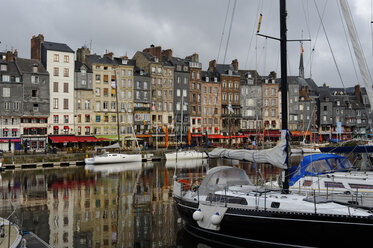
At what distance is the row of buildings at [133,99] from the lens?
215 ft

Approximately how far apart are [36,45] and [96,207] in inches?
2106

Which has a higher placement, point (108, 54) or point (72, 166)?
point (108, 54)

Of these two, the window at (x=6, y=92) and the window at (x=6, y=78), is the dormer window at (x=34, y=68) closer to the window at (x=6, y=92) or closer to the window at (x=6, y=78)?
the window at (x=6, y=78)

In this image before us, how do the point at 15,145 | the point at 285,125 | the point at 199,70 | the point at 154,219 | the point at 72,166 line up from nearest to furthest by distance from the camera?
the point at 285,125 < the point at 154,219 < the point at 72,166 < the point at 15,145 < the point at 199,70

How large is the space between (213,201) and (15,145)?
172 feet

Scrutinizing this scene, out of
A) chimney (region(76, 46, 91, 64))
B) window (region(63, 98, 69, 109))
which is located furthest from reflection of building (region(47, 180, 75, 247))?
chimney (region(76, 46, 91, 64))

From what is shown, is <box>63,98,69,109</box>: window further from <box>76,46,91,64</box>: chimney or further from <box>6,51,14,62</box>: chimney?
<box>6,51,14,62</box>: chimney

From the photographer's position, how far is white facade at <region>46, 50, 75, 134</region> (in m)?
68.5

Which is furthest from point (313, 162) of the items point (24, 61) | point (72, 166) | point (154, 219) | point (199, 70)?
point (199, 70)

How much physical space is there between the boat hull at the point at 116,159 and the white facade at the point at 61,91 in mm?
14408

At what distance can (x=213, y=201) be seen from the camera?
1886 cm

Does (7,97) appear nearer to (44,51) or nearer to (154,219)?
(44,51)

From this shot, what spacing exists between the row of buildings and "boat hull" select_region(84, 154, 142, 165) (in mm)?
5013

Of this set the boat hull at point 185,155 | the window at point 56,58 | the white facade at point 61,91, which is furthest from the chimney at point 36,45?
the boat hull at point 185,155
